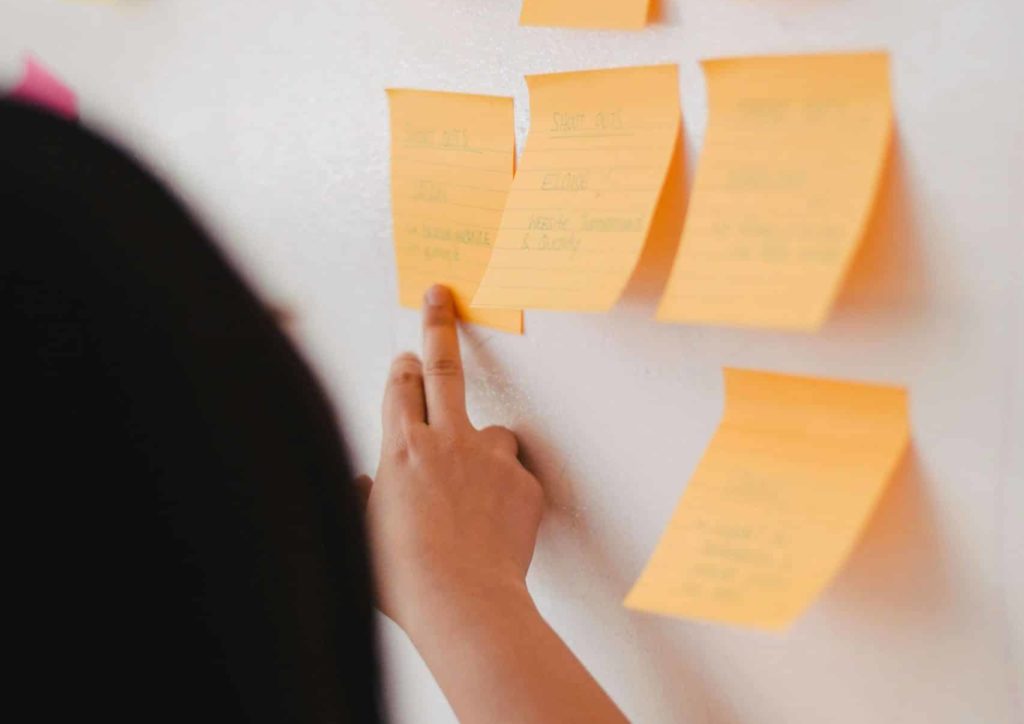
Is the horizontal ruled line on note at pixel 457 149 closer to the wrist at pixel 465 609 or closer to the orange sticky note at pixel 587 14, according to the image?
the orange sticky note at pixel 587 14

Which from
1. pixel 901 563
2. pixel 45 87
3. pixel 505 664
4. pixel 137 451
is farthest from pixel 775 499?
pixel 45 87

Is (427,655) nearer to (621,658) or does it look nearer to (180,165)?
(621,658)

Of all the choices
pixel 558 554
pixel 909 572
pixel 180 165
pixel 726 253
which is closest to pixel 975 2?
pixel 726 253

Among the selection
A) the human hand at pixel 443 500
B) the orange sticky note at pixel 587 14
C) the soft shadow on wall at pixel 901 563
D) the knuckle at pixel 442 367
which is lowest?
the soft shadow on wall at pixel 901 563

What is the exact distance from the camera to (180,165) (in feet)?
2.99

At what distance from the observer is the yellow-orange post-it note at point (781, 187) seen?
0.48 meters

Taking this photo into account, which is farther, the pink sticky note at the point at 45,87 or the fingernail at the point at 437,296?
the pink sticky note at the point at 45,87

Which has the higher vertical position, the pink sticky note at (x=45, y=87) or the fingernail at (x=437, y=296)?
the pink sticky note at (x=45, y=87)

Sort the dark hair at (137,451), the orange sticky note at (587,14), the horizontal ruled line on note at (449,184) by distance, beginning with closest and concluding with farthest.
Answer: the dark hair at (137,451)
the orange sticky note at (587,14)
the horizontal ruled line on note at (449,184)

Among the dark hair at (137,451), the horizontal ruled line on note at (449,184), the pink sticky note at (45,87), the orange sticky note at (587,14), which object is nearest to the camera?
the dark hair at (137,451)

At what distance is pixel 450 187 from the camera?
700 millimetres

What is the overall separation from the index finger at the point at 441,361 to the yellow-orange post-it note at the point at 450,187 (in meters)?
0.01

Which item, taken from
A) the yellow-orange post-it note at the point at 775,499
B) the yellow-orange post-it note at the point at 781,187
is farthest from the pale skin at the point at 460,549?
the yellow-orange post-it note at the point at 781,187

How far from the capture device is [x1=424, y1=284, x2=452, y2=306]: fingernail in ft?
2.36
